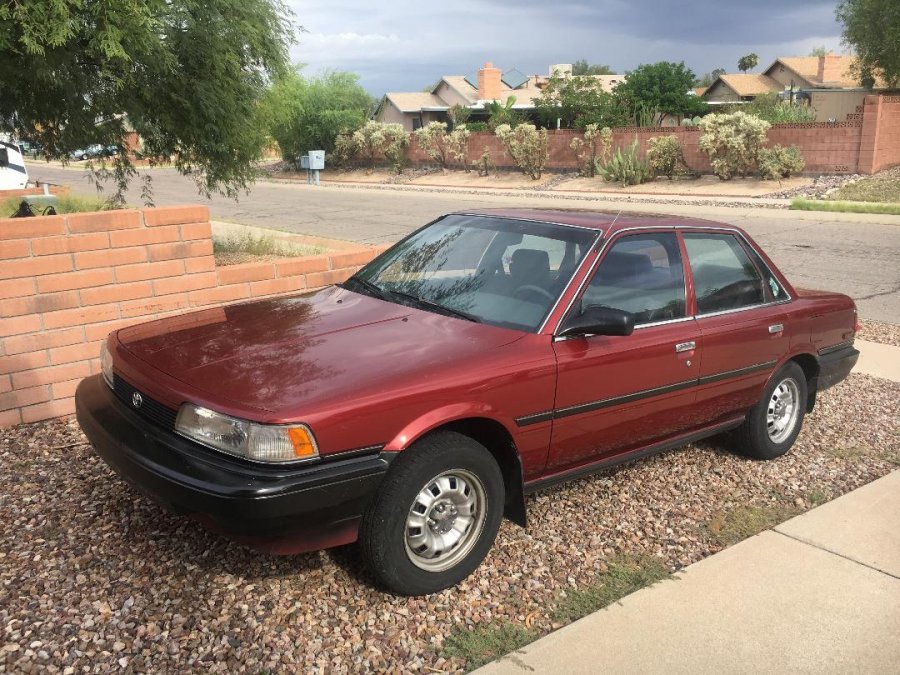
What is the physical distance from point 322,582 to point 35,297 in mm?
3033

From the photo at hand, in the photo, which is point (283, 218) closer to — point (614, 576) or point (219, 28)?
point (219, 28)

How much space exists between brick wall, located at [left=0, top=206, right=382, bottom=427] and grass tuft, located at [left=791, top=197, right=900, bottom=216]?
1744cm

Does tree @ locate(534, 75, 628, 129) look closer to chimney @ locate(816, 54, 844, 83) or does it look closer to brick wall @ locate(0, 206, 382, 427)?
chimney @ locate(816, 54, 844, 83)

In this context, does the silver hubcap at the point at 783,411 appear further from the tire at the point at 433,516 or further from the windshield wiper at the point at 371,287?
the windshield wiper at the point at 371,287

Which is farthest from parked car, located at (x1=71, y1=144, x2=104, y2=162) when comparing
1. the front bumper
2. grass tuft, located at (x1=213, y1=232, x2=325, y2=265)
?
the front bumper

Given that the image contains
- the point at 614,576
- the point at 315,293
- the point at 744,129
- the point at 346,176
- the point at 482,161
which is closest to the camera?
the point at 614,576

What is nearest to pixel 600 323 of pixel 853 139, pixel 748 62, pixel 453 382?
pixel 453 382

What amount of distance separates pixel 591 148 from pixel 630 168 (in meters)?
3.39

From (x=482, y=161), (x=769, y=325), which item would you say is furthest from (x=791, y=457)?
(x=482, y=161)

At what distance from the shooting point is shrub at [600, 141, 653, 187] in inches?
1078

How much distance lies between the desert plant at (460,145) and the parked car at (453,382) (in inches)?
1200

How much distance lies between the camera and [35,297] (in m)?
5.34

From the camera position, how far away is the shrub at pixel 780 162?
80.6ft

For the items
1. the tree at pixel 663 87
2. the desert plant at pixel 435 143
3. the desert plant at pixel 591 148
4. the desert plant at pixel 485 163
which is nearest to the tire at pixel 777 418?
the desert plant at pixel 591 148
